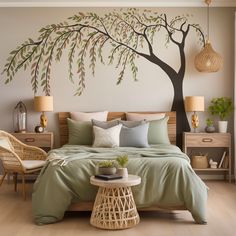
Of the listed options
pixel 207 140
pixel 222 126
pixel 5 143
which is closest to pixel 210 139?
pixel 207 140

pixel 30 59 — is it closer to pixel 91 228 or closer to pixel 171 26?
pixel 171 26

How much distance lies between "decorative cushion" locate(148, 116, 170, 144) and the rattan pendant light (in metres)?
0.98

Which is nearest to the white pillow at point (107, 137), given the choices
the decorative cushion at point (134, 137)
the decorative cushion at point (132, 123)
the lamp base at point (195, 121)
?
the decorative cushion at point (134, 137)

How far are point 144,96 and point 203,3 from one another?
1.66m

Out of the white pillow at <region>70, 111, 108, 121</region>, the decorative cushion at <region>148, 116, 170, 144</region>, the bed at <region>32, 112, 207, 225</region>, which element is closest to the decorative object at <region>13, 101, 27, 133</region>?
the white pillow at <region>70, 111, 108, 121</region>

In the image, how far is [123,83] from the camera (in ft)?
22.0

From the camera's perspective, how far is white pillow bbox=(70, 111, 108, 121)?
6461mm

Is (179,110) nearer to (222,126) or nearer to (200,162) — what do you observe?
(222,126)

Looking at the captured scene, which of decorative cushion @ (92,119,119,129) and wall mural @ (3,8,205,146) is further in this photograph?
wall mural @ (3,8,205,146)

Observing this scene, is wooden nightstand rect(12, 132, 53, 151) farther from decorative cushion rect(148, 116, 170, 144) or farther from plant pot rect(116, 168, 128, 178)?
plant pot rect(116, 168, 128, 178)

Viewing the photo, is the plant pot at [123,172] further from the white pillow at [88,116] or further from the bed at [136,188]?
the white pillow at [88,116]

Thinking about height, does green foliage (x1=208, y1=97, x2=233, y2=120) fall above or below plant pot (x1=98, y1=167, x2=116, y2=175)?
above

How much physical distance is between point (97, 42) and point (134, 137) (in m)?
1.72

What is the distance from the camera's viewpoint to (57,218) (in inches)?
174
